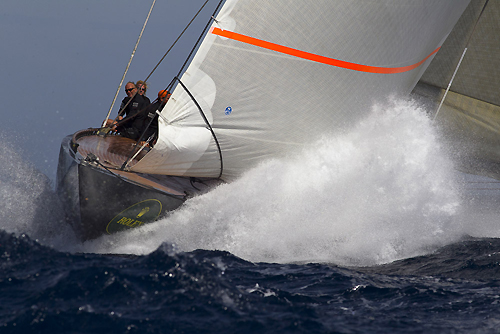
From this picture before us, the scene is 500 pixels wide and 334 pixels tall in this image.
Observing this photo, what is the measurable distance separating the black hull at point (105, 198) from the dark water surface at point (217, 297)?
0.64m

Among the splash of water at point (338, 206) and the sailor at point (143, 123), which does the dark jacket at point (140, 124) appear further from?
the splash of water at point (338, 206)

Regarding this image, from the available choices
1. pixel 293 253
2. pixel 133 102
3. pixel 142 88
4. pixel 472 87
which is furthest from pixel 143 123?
pixel 472 87

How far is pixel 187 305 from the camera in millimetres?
3270

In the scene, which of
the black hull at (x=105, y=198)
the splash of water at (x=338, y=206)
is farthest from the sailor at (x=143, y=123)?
the splash of water at (x=338, y=206)

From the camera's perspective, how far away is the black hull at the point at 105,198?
4.86 m

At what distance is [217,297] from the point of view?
11.2 ft

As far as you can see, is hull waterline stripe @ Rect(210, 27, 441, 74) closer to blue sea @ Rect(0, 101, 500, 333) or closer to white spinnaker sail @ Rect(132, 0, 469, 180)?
white spinnaker sail @ Rect(132, 0, 469, 180)

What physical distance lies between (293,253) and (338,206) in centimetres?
97

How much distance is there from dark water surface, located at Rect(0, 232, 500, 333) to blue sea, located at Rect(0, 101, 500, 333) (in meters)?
0.01

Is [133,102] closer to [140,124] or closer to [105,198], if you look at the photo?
[140,124]

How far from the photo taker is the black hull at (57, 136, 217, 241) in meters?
4.86

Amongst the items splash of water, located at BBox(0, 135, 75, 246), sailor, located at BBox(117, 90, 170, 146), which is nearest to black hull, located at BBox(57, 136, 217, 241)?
splash of water, located at BBox(0, 135, 75, 246)

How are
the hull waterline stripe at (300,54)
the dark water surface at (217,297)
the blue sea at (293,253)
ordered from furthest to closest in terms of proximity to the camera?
1. the hull waterline stripe at (300,54)
2. the blue sea at (293,253)
3. the dark water surface at (217,297)

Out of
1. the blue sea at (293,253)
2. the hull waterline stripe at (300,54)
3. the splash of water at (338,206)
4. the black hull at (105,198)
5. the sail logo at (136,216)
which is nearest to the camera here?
the blue sea at (293,253)
